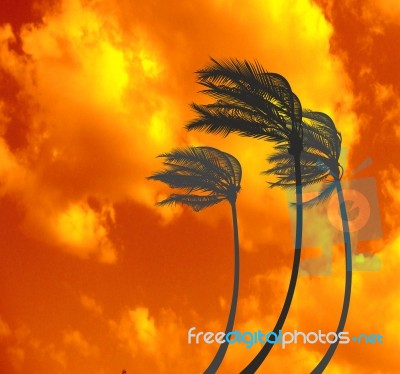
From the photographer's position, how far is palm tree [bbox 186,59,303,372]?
19.8 meters

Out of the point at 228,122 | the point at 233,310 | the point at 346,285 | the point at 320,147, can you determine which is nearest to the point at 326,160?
the point at 320,147

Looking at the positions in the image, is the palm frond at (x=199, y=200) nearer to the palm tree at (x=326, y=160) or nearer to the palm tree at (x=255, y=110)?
the palm tree at (x=326, y=160)

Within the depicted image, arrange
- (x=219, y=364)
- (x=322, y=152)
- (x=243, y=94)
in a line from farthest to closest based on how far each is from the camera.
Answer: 1. (x=219, y=364)
2. (x=322, y=152)
3. (x=243, y=94)

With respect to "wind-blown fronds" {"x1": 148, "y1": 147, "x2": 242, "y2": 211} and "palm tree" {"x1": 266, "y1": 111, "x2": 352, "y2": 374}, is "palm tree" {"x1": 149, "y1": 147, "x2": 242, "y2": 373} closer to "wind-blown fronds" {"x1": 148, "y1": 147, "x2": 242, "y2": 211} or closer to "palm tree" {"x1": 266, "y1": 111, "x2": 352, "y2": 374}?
"wind-blown fronds" {"x1": 148, "y1": 147, "x2": 242, "y2": 211}

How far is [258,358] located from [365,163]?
35.2 feet

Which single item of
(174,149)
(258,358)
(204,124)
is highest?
(174,149)

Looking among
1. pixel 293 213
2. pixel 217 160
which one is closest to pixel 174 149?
pixel 217 160

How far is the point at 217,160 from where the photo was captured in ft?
98.1

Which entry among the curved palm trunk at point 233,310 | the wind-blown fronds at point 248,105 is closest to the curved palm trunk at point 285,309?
the wind-blown fronds at point 248,105

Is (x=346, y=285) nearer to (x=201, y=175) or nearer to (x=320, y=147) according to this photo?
(x=320, y=147)

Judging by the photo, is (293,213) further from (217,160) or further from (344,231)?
(217,160)

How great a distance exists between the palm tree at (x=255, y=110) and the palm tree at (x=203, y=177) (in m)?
8.50

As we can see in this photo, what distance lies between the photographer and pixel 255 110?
2039cm

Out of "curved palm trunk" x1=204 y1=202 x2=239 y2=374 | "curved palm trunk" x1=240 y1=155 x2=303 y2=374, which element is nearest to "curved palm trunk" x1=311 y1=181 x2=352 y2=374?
"curved palm trunk" x1=204 y1=202 x2=239 y2=374
